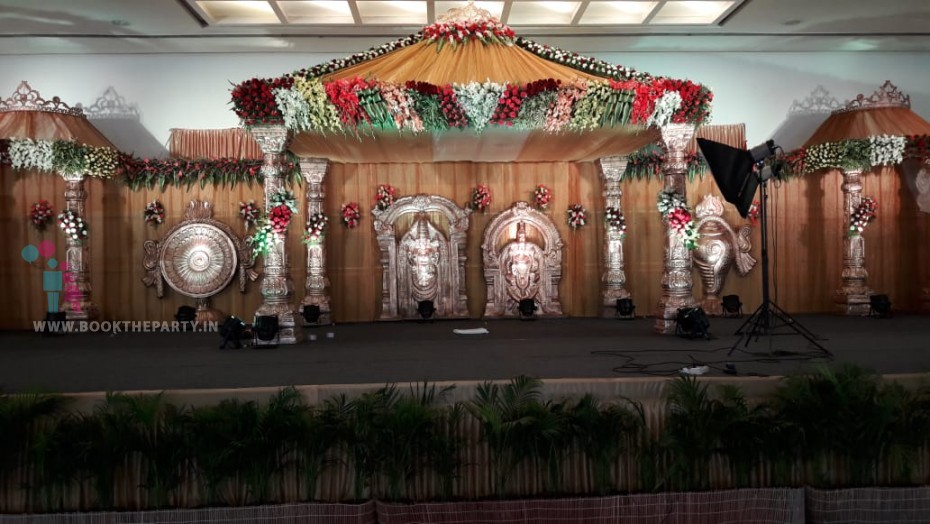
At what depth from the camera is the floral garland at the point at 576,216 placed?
947cm

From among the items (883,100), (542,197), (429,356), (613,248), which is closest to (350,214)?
(542,197)

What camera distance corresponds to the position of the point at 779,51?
1041 centimetres

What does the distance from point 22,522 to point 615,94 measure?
5767 mm

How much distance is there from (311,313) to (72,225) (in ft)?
11.5

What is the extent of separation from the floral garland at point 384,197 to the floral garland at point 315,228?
0.98 m

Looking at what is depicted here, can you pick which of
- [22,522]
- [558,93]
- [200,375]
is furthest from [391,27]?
[22,522]

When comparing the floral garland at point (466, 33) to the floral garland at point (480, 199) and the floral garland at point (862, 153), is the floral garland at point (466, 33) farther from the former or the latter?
the floral garland at point (862, 153)

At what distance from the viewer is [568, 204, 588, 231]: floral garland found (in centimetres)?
947

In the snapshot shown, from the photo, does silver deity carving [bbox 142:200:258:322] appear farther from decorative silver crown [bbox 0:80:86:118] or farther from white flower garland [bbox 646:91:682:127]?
white flower garland [bbox 646:91:682:127]

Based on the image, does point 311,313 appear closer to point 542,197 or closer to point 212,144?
point 212,144

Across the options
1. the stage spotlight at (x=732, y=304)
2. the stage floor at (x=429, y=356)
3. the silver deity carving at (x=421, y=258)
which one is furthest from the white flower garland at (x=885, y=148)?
the silver deity carving at (x=421, y=258)

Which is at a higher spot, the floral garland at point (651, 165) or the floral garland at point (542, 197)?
the floral garland at point (651, 165)

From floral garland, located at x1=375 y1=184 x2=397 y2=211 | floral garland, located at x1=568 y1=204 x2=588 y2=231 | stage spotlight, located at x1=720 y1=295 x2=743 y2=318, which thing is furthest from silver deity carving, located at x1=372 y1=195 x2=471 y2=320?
stage spotlight, located at x1=720 y1=295 x2=743 y2=318

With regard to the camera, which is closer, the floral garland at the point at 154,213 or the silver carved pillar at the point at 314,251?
the silver carved pillar at the point at 314,251
